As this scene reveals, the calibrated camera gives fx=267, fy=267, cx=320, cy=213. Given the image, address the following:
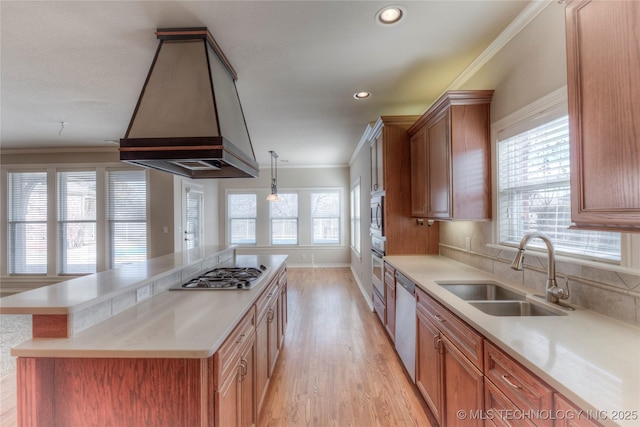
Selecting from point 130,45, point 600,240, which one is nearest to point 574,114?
point 600,240

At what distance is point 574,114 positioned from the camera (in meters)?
1.08

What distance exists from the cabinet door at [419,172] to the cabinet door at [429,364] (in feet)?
3.89

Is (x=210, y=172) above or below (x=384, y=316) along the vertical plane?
above

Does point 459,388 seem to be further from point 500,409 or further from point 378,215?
point 378,215

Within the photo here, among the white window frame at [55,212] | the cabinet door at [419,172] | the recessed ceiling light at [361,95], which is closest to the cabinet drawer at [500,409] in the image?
the cabinet door at [419,172]

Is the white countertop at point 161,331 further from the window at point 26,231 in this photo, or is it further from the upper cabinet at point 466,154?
the window at point 26,231

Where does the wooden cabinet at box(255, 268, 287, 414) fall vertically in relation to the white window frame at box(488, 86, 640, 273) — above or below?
below

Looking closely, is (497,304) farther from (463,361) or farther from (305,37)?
(305,37)

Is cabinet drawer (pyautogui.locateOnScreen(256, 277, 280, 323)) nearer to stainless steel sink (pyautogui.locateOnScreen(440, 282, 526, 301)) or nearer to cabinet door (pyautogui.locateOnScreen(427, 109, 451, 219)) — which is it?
stainless steel sink (pyautogui.locateOnScreen(440, 282, 526, 301))

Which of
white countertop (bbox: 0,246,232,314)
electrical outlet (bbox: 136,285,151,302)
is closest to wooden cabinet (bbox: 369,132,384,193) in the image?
white countertop (bbox: 0,246,232,314)

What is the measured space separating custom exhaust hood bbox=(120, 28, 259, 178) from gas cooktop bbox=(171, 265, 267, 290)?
88cm

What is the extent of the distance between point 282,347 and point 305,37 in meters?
2.91

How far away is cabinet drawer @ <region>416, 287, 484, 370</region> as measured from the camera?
4.19 feet

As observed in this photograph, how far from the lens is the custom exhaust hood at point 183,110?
1.72m
